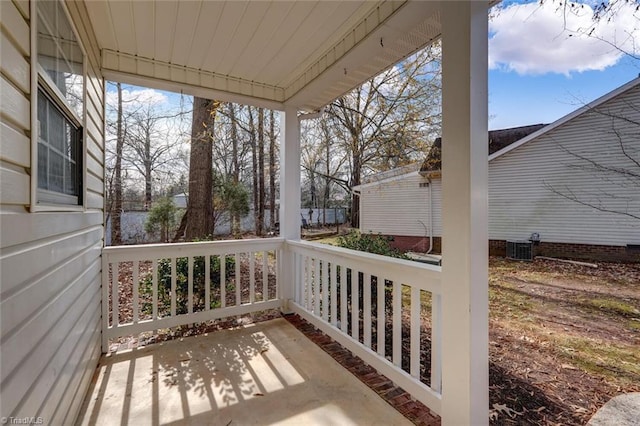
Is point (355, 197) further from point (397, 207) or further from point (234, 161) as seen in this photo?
point (234, 161)

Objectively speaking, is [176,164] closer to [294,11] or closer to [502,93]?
[294,11]

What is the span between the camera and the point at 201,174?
5430mm

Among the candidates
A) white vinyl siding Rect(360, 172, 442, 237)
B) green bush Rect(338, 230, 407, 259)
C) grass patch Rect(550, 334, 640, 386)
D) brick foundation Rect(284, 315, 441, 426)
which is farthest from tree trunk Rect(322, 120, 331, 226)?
grass patch Rect(550, 334, 640, 386)

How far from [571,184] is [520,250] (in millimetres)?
960

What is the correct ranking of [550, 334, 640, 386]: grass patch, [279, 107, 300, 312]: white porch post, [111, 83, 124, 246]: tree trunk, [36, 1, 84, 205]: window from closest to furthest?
[36, 1, 84, 205]: window, [550, 334, 640, 386]: grass patch, [279, 107, 300, 312]: white porch post, [111, 83, 124, 246]: tree trunk

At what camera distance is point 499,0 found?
5.48 feet

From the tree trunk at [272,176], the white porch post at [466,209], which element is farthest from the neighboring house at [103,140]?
the tree trunk at [272,176]

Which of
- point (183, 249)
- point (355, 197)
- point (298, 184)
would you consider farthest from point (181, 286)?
point (355, 197)

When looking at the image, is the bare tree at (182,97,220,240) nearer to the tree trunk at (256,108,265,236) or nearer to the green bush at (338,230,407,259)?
the tree trunk at (256,108,265,236)

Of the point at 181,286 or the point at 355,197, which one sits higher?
the point at 355,197

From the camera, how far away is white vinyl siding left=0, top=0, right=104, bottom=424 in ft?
2.99

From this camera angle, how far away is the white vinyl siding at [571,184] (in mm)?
1680

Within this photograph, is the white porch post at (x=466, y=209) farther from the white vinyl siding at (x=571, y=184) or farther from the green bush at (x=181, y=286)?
the green bush at (x=181, y=286)

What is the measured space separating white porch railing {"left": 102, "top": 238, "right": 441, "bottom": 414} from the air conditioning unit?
3.14 ft
